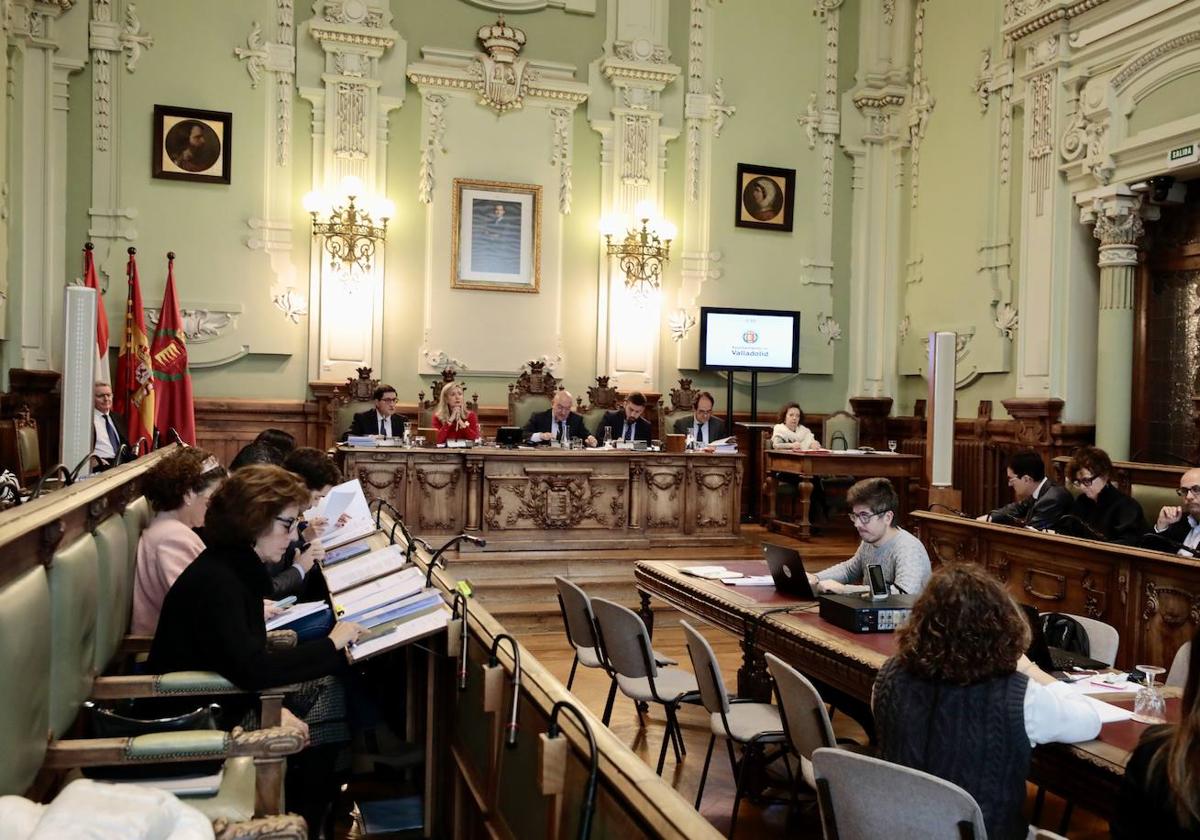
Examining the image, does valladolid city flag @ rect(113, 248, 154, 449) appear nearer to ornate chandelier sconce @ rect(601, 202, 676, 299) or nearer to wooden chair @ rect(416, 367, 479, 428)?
wooden chair @ rect(416, 367, 479, 428)

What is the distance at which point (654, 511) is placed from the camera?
302 inches

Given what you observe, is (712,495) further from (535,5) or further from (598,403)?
(535,5)

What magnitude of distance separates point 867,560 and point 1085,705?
171 cm

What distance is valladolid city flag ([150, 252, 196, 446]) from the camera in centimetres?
859

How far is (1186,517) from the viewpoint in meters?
5.05

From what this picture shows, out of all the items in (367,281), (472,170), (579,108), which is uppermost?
(579,108)

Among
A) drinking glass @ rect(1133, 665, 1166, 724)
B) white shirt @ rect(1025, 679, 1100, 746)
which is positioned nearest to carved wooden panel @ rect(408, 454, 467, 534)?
drinking glass @ rect(1133, 665, 1166, 724)

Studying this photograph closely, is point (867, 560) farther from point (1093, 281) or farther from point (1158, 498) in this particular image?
point (1093, 281)

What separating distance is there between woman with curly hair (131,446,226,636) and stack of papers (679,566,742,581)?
2.11 metres

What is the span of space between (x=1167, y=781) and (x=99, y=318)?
27.4ft

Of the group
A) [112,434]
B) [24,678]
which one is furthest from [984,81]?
[24,678]

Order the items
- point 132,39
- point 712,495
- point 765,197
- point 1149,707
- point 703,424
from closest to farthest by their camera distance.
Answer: point 1149,707 < point 712,495 < point 132,39 < point 703,424 < point 765,197

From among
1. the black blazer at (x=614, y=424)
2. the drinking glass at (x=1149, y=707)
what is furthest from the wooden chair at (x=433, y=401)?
the drinking glass at (x=1149, y=707)

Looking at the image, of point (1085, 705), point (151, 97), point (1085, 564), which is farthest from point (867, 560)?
point (151, 97)
